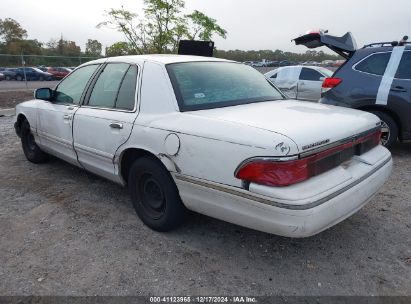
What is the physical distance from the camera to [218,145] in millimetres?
2461

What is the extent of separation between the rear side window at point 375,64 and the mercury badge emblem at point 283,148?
3.86 m

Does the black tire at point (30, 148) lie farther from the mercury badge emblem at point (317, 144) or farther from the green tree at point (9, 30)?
the green tree at point (9, 30)

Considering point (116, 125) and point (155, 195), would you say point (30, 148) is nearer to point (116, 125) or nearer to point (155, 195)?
point (116, 125)

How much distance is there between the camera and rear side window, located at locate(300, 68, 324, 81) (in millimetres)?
9891

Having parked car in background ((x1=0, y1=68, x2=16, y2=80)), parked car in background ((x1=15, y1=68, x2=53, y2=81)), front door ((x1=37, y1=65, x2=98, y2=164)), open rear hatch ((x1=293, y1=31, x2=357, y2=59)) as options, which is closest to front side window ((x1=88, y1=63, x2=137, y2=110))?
front door ((x1=37, y1=65, x2=98, y2=164))

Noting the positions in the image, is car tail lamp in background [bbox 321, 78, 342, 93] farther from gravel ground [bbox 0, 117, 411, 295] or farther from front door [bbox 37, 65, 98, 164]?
front door [bbox 37, 65, 98, 164]

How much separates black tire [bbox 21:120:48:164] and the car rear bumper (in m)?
3.21

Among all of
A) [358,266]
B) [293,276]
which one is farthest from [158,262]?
[358,266]

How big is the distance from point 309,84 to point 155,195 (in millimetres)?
7782

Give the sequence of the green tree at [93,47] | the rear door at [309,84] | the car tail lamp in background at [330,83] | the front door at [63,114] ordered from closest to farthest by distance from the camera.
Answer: the front door at [63,114] → the car tail lamp in background at [330,83] → the rear door at [309,84] → the green tree at [93,47]

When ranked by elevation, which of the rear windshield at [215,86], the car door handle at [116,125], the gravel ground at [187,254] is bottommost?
the gravel ground at [187,254]

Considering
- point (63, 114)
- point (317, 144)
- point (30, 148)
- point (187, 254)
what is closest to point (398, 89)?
point (317, 144)

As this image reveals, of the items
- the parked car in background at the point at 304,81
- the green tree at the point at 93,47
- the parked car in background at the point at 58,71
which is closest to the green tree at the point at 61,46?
the green tree at the point at 93,47

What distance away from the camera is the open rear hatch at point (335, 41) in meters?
5.57
